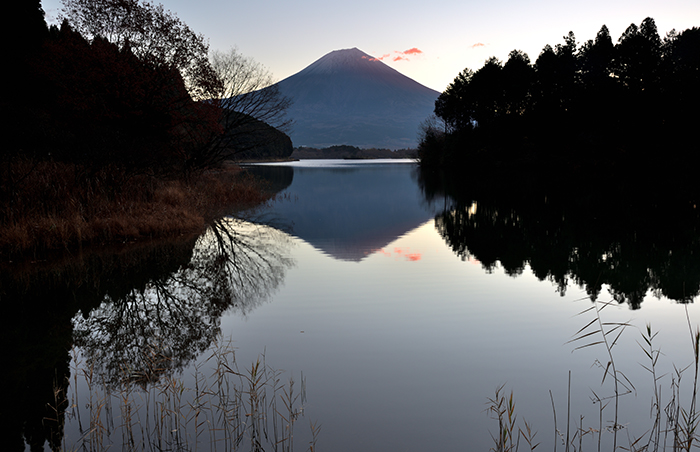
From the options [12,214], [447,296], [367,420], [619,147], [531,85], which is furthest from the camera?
[531,85]

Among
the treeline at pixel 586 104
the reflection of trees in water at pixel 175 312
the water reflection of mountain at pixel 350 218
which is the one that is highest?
the treeline at pixel 586 104

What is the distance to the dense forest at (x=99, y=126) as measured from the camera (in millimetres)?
12289

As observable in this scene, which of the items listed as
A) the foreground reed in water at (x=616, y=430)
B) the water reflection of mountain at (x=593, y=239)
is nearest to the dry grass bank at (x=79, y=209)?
the water reflection of mountain at (x=593, y=239)

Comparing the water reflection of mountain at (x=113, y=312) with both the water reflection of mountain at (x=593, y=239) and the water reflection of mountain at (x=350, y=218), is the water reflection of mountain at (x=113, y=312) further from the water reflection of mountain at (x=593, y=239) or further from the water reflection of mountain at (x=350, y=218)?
the water reflection of mountain at (x=593, y=239)

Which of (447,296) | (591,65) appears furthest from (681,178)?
(447,296)

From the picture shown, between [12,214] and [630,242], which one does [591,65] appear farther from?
[12,214]

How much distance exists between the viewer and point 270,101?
2555 centimetres

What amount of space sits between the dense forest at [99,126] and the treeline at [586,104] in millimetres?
33759

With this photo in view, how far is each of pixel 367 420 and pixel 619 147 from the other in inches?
1728

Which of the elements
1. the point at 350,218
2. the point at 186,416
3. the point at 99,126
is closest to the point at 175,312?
the point at 186,416

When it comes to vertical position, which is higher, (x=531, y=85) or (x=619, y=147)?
(x=531, y=85)

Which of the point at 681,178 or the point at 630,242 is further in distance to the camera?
the point at 681,178

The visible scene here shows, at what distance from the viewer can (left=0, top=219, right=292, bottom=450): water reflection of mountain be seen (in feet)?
15.7

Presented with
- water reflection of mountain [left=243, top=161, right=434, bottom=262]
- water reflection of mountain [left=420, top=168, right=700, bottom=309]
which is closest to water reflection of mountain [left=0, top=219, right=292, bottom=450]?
water reflection of mountain [left=243, top=161, right=434, bottom=262]
